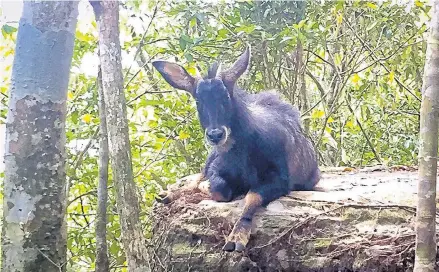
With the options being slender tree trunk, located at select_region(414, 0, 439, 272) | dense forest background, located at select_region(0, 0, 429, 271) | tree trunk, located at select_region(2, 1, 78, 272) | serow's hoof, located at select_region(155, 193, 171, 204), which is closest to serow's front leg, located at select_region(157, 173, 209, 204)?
serow's hoof, located at select_region(155, 193, 171, 204)

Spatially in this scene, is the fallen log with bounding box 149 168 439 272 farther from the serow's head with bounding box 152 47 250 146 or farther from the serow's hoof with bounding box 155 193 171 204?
the serow's head with bounding box 152 47 250 146

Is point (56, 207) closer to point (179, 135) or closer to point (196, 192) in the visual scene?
point (196, 192)

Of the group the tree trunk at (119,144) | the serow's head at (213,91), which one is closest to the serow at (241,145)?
the serow's head at (213,91)

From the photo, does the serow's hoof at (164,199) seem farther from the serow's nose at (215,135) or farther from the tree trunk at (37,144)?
the tree trunk at (37,144)

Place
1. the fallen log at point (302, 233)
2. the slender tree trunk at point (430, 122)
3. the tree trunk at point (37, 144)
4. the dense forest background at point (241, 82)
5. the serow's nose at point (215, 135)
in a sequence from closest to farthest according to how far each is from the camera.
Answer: the slender tree trunk at point (430, 122) → the tree trunk at point (37, 144) → the fallen log at point (302, 233) → the serow's nose at point (215, 135) → the dense forest background at point (241, 82)

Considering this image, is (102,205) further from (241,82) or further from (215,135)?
(241,82)

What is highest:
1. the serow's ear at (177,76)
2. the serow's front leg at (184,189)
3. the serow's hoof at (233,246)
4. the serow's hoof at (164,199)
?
the serow's ear at (177,76)

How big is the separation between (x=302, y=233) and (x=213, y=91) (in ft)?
3.09

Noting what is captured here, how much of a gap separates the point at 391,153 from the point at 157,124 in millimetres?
2758

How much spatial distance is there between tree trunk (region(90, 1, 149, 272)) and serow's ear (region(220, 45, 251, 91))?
0.73 metres

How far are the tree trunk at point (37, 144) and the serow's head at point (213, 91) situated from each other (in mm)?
712

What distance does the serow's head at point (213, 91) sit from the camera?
3.25 meters

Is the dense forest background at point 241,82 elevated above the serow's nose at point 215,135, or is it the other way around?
the dense forest background at point 241,82

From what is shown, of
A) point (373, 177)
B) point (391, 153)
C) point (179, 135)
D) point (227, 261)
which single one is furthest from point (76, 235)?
point (391, 153)
